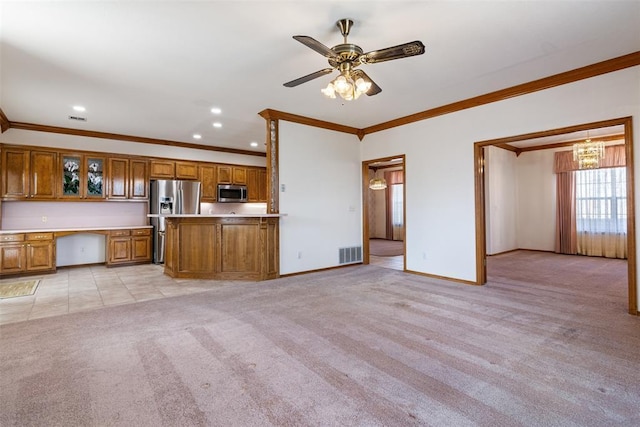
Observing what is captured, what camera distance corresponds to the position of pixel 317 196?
5.72m

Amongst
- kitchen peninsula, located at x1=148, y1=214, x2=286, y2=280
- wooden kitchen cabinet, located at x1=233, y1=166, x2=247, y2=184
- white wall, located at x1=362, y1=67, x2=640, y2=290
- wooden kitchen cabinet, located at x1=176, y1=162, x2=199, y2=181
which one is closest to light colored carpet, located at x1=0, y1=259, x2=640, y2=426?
kitchen peninsula, located at x1=148, y1=214, x2=286, y2=280

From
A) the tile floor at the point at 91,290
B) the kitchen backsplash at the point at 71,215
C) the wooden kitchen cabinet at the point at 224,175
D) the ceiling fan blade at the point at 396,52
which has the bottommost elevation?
the tile floor at the point at 91,290

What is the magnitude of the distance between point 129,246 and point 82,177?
1651mm

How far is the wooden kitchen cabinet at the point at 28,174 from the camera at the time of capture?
5.57m

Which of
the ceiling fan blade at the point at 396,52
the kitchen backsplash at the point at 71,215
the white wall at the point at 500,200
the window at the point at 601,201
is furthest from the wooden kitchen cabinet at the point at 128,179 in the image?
the window at the point at 601,201

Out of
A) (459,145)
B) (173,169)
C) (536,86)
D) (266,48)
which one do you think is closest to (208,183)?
(173,169)

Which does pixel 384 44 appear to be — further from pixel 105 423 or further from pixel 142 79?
pixel 105 423

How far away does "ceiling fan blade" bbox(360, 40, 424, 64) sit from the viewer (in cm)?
235

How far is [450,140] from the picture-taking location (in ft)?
16.4

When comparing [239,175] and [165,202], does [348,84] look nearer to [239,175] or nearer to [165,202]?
[165,202]

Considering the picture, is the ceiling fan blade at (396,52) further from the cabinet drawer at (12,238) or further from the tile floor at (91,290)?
the cabinet drawer at (12,238)

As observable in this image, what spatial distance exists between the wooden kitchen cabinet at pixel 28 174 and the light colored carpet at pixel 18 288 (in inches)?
68.5

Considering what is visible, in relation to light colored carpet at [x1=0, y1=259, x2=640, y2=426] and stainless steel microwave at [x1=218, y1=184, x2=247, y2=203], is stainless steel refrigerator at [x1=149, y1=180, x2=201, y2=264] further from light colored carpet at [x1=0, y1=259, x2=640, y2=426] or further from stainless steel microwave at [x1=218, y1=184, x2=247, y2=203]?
light colored carpet at [x1=0, y1=259, x2=640, y2=426]

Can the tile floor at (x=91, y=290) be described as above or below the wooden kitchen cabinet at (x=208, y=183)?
below
